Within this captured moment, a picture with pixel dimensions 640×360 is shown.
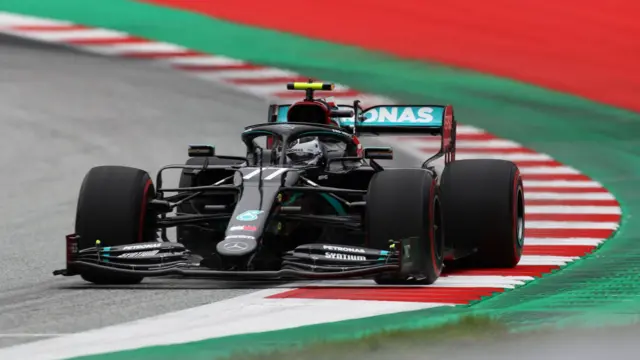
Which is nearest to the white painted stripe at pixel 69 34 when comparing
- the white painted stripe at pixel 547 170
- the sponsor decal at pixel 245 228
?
the white painted stripe at pixel 547 170

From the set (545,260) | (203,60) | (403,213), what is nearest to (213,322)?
(403,213)

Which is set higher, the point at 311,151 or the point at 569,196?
the point at 311,151

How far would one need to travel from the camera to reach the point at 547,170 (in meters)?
20.8

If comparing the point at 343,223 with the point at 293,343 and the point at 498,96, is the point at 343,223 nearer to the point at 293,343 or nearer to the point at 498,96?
the point at 293,343

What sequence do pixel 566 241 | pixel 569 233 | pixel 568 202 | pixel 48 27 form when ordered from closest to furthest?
pixel 566 241 → pixel 569 233 → pixel 568 202 → pixel 48 27

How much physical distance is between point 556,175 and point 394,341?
13.1m

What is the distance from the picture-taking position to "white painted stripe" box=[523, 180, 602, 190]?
19.6 metres

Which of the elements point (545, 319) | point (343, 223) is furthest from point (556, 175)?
point (545, 319)

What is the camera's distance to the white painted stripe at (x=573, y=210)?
56.0 feet

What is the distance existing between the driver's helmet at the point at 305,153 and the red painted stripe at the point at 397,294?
163 centimetres

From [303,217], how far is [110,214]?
143 cm

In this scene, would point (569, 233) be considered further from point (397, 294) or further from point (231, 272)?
point (231, 272)

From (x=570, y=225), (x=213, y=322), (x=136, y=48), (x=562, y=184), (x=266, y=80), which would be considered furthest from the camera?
(x=136, y=48)

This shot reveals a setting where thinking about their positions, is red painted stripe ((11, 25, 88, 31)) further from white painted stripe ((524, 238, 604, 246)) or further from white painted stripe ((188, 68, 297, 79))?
white painted stripe ((524, 238, 604, 246))
